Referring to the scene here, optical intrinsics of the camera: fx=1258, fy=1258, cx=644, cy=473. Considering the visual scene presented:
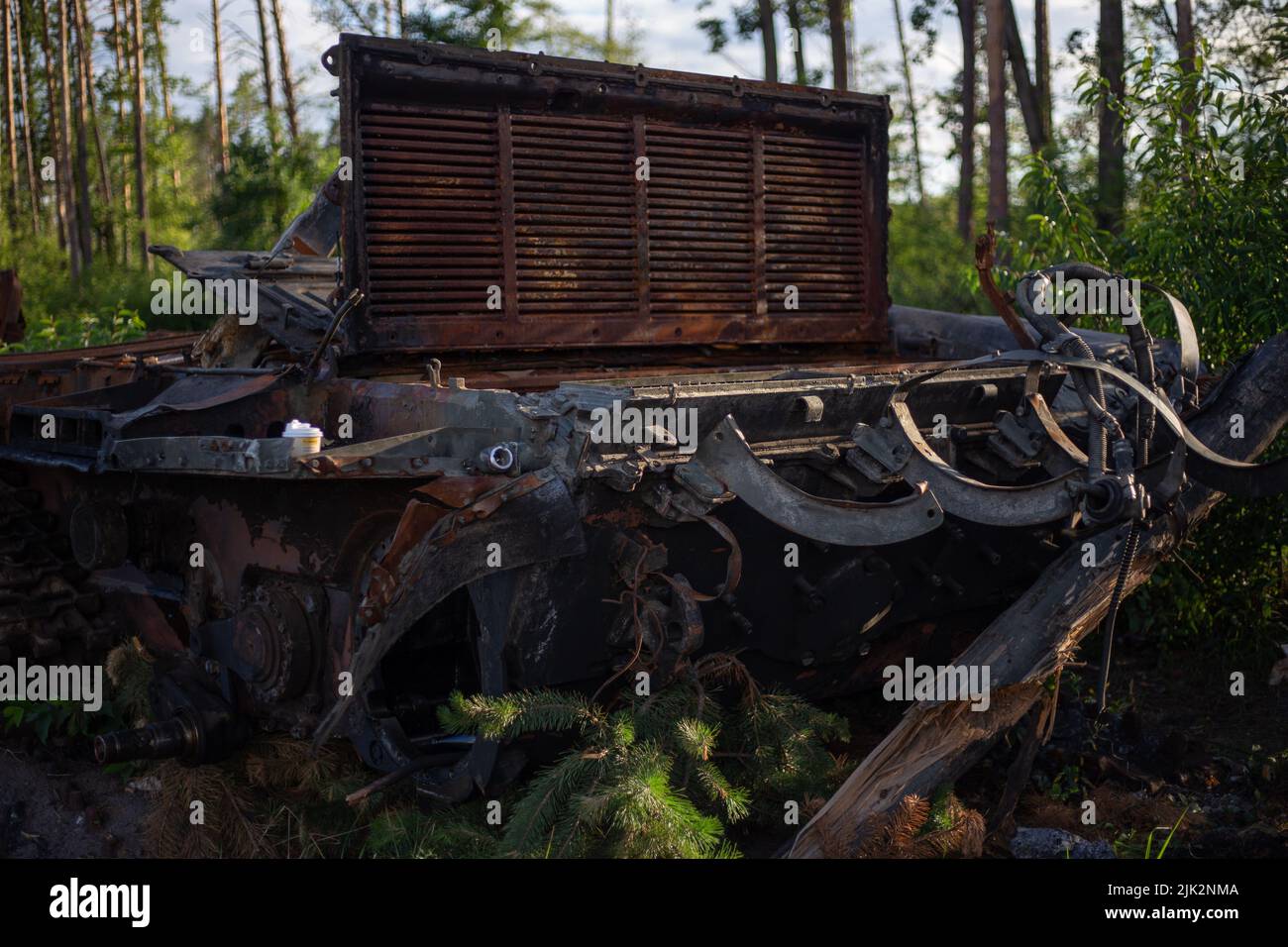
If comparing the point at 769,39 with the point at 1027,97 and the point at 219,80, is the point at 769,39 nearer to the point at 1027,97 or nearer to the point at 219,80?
the point at 1027,97

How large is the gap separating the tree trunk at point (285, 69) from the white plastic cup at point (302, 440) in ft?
71.6

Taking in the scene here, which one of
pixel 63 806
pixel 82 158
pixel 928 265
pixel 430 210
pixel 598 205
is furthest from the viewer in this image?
pixel 82 158

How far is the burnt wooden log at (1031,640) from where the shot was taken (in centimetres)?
441

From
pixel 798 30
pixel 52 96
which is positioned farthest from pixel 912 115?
pixel 52 96

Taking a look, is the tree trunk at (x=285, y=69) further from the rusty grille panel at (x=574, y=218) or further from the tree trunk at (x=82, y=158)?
the rusty grille panel at (x=574, y=218)

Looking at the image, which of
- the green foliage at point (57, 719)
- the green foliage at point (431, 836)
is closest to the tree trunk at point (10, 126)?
the green foliage at point (57, 719)

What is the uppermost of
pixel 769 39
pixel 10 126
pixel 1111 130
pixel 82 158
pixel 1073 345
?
pixel 10 126

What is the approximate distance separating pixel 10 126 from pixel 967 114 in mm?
18517

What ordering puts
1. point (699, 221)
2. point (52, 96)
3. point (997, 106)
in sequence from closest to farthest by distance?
point (699, 221), point (997, 106), point (52, 96)

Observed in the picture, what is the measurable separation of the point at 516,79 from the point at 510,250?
783 mm

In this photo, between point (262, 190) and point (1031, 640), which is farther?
point (262, 190)

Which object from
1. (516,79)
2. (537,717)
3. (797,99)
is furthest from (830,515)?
(797,99)

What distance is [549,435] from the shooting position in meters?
4.28

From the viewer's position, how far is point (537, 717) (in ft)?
13.9
